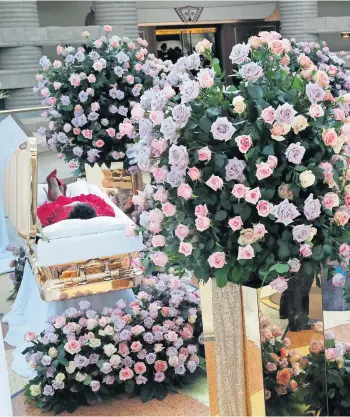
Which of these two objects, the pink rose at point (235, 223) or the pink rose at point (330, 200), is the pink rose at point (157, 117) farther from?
the pink rose at point (330, 200)

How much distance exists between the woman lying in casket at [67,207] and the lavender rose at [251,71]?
1.93 metres

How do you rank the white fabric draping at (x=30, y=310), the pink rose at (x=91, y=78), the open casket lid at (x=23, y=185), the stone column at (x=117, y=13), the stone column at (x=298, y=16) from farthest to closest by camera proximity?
1. the stone column at (x=298, y=16)
2. the stone column at (x=117, y=13)
3. the pink rose at (x=91, y=78)
4. the white fabric draping at (x=30, y=310)
5. the open casket lid at (x=23, y=185)

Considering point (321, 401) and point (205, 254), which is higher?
point (205, 254)

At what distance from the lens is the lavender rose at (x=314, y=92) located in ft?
5.46

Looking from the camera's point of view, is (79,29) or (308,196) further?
(79,29)

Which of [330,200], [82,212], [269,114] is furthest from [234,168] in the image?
[82,212]

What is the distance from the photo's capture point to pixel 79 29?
9.87 metres

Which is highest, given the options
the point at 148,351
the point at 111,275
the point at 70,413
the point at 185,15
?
the point at 185,15

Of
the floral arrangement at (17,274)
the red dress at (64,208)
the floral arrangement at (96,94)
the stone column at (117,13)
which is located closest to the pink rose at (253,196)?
the red dress at (64,208)

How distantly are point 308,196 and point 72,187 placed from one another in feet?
9.45

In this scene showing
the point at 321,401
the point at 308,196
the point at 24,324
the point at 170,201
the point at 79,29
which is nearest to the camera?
the point at 308,196

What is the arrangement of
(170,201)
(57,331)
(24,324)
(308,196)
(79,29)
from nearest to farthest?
(308,196)
(170,201)
(57,331)
(24,324)
(79,29)

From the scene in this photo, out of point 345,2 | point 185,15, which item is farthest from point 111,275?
point 345,2

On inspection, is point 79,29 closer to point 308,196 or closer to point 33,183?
point 33,183
